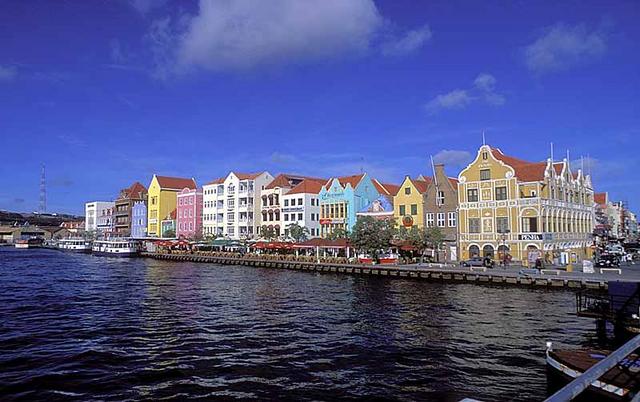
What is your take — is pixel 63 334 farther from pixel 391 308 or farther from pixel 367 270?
pixel 367 270

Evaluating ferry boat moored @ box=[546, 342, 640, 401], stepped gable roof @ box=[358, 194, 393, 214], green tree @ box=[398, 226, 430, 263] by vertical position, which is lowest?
ferry boat moored @ box=[546, 342, 640, 401]

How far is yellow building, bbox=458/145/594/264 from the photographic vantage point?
58.8 m

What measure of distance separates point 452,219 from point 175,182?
84986 mm

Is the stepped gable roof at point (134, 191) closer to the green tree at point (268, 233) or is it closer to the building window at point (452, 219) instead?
the green tree at point (268, 233)

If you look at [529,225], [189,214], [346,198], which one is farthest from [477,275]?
[189,214]

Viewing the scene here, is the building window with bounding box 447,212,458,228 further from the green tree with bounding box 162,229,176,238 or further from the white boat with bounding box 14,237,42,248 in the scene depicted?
the white boat with bounding box 14,237,42,248

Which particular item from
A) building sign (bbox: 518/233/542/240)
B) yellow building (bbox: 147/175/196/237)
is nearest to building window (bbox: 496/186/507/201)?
building sign (bbox: 518/233/542/240)

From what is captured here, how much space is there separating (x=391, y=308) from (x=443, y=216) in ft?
122

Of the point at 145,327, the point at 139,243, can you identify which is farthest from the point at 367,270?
the point at 139,243

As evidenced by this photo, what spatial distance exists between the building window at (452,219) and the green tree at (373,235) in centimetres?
803

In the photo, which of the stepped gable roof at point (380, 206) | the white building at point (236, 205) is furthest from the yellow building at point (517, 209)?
the white building at point (236, 205)

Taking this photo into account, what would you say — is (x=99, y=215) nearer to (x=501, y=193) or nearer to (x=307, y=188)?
(x=307, y=188)

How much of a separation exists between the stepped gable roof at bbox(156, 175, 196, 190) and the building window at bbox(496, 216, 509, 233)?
3562 inches

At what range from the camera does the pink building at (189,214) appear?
370 ft
